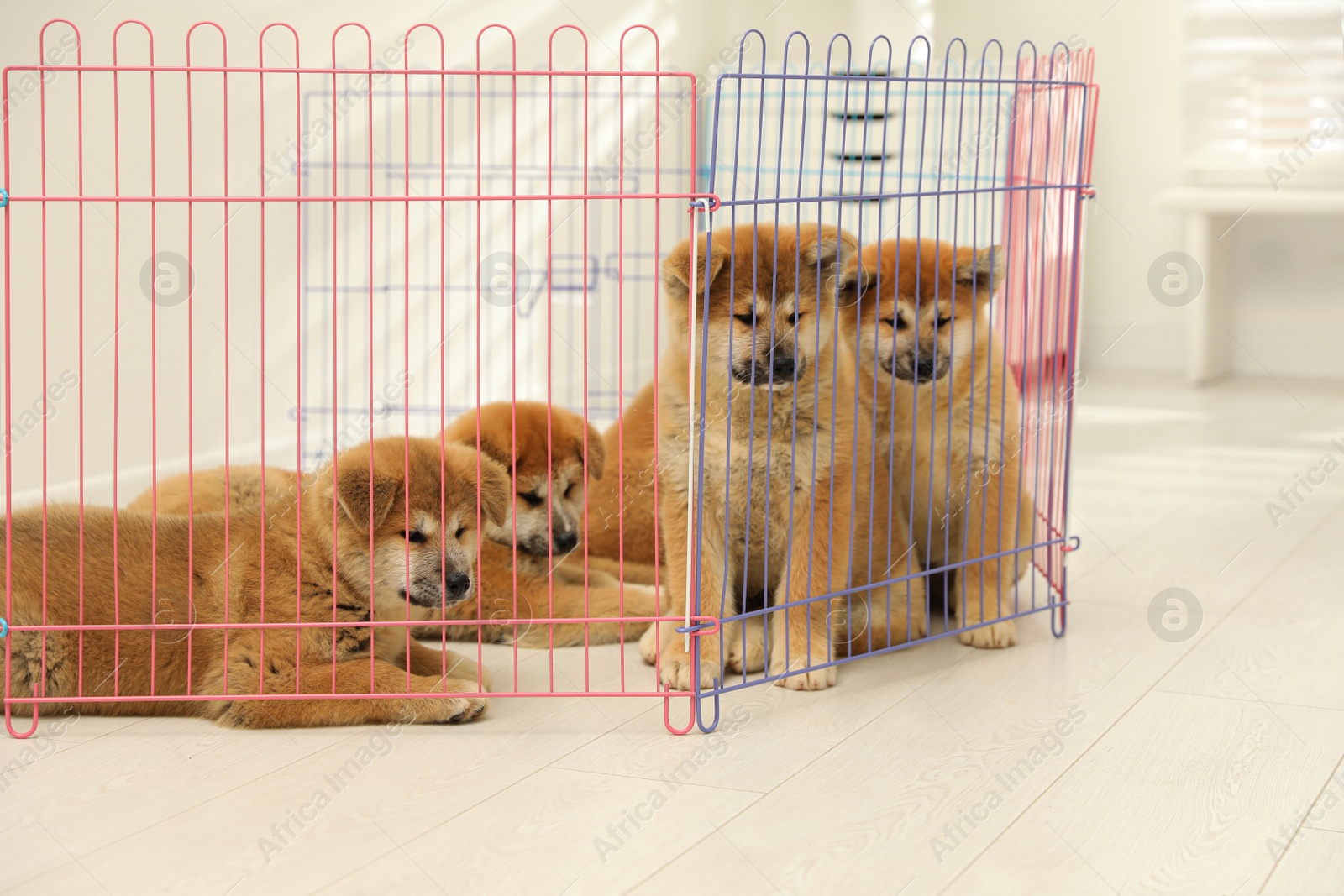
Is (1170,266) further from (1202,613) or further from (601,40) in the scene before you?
(1202,613)

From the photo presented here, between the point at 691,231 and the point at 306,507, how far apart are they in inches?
36.0

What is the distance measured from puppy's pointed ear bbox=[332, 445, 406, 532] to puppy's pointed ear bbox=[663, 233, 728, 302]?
675 mm

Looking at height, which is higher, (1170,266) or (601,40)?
(601,40)

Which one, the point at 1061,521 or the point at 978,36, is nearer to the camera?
the point at 1061,521

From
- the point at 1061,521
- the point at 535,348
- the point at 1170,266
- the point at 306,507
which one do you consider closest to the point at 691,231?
the point at 306,507

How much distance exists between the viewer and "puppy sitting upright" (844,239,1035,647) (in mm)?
2668

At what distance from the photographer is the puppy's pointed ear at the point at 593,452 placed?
2.89 meters

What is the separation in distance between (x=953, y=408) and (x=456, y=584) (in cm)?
117

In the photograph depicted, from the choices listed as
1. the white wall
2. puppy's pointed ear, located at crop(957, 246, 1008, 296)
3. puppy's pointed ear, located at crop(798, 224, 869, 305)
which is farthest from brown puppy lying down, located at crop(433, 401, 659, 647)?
the white wall

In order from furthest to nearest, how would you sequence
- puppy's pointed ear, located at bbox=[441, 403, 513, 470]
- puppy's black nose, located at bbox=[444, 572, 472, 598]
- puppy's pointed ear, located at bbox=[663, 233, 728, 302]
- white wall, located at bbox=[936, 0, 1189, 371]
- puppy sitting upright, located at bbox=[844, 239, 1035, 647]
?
white wall, located at bbox=[936, 0, 1189, 371] < puppy's pointed ear, located at bbox=[441, 403, 513, 470] < puppy sitting upright, located at bbox=[844, 239, 1035, 647] < puppy's pointed ear, located at bbox=[663, 233, 728, 302] < puppy's black nose, located at bbox=[444, 572, 472, 598]

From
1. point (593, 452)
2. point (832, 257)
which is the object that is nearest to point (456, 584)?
point (593, 452)

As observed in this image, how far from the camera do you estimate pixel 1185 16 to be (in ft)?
21.9

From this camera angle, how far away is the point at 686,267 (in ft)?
8.14

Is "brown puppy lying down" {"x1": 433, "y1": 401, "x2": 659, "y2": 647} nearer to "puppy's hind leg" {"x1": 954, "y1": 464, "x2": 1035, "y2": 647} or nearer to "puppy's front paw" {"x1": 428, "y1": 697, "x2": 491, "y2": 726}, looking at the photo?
"puppy's front paw" {"x1": 428, "y1": 697, "x2": 491, "y2": 726}
